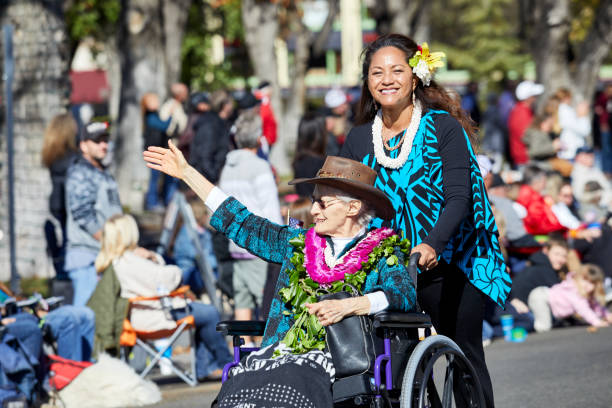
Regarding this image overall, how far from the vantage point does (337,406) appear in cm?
511

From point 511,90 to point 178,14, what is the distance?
234 inches

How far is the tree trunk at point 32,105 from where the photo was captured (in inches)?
520

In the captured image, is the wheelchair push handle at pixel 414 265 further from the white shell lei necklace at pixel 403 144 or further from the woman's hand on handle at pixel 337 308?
the white shell lei necklace at pixel 403 144

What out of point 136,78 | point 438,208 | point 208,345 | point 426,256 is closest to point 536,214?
point 208,345

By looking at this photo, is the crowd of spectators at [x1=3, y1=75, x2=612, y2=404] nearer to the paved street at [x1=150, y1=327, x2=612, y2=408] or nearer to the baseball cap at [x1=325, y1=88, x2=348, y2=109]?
the baseball cap at [x1=325, y1=88, x2=348, y2=109]

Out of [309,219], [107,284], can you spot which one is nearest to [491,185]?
[309,219]

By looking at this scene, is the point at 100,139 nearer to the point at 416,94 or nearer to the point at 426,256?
the point at 416,94

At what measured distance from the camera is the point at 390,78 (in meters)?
5.71

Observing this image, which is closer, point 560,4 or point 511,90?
point 511,90

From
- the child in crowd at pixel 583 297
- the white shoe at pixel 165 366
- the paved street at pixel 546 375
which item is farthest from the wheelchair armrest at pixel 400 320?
the child in crowd at pixel 583 297

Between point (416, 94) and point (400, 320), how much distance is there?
130cm

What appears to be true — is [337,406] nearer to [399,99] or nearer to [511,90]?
[399,99]

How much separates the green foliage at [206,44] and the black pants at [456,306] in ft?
119

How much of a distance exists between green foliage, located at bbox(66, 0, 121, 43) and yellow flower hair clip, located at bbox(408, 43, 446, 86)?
32.0 m
